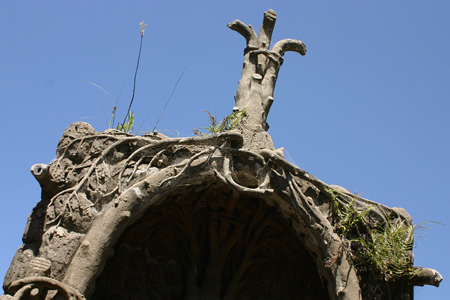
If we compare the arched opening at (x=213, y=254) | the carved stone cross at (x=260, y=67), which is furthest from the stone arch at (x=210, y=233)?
the carved stone cross at (x=260, y=67)

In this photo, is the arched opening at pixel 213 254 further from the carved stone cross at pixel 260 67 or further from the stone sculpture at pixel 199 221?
the carved stone cross at pixel 260 67

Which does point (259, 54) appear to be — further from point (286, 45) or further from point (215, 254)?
point (215, 254)

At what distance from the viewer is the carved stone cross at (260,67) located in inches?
252

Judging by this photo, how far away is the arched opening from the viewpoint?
20.3 ft

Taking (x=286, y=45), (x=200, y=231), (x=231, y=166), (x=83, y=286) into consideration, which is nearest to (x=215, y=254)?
(x=200, y=231)

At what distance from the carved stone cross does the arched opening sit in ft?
2.84

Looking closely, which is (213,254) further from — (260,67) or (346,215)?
(260,67)

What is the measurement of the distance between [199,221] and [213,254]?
348 mm

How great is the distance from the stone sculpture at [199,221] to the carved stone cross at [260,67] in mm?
13

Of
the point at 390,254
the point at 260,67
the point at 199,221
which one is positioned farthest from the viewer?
the point at 260,67

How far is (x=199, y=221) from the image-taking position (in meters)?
6.46

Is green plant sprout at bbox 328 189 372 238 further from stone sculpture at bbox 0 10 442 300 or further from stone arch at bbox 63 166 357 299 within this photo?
stone arch at bbox 63 166 357 299

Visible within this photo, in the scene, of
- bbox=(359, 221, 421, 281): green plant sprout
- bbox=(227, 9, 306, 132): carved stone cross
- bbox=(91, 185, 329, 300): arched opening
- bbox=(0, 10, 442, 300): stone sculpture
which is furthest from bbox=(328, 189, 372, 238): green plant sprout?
bbox=(227, 9, 306, 132): carved stone cross

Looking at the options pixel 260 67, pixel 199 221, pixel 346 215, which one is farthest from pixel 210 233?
pixel 260 67
